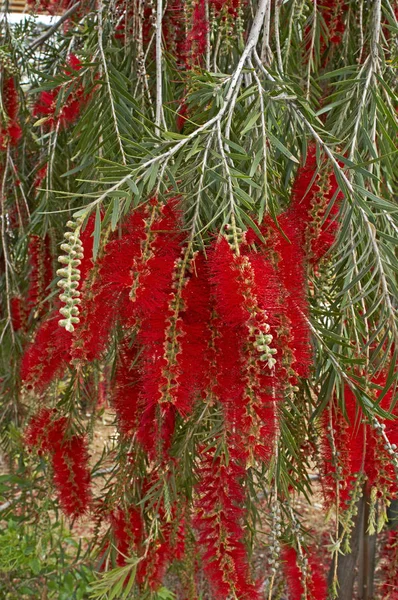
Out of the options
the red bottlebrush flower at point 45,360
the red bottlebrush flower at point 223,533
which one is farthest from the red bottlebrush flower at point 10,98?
the red bottlebrush flower at point 223,533

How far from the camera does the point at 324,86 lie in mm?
1624

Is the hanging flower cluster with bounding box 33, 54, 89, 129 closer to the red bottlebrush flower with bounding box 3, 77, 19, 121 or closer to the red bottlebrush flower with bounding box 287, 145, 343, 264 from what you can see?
the red bottlebrush flower with bounding box 3, 77, 19, 121

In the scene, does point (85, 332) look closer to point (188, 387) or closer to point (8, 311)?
point (188, 387)

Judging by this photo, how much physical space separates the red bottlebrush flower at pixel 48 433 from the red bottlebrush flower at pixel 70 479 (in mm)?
17

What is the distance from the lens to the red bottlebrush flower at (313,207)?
825 millimetres

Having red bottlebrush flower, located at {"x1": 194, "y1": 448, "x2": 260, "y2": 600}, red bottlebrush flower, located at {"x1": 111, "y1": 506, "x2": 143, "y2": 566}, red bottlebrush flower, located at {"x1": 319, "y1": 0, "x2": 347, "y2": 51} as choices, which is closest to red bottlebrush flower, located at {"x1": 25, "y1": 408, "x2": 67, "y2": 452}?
red bottlebrush flower, located at {"x1": 111, "y1": 506, "x2": 143, "y2": 566}

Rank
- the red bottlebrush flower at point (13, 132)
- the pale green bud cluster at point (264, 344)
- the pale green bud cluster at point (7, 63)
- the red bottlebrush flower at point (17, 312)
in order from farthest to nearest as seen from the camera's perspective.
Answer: the red bottlebrush flower at point (17, 312) → the red bottlebrush flower at point (13, 132) → the pale green bud cluster at point (7, 63) → the pale green bud cluster at point (264, 344)

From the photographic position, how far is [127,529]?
3.78ft

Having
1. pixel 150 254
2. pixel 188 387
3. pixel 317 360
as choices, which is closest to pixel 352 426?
pixel 317 360

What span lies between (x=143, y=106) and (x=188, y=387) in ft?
2.12

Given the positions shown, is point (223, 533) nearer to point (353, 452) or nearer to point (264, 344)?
point (353, 452)

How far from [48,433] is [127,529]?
0.72 ft

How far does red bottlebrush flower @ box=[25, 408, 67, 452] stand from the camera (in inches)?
46.3

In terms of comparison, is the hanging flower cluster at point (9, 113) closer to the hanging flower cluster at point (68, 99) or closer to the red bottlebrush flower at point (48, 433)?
the hanging flower cluster at point (68, 99)
